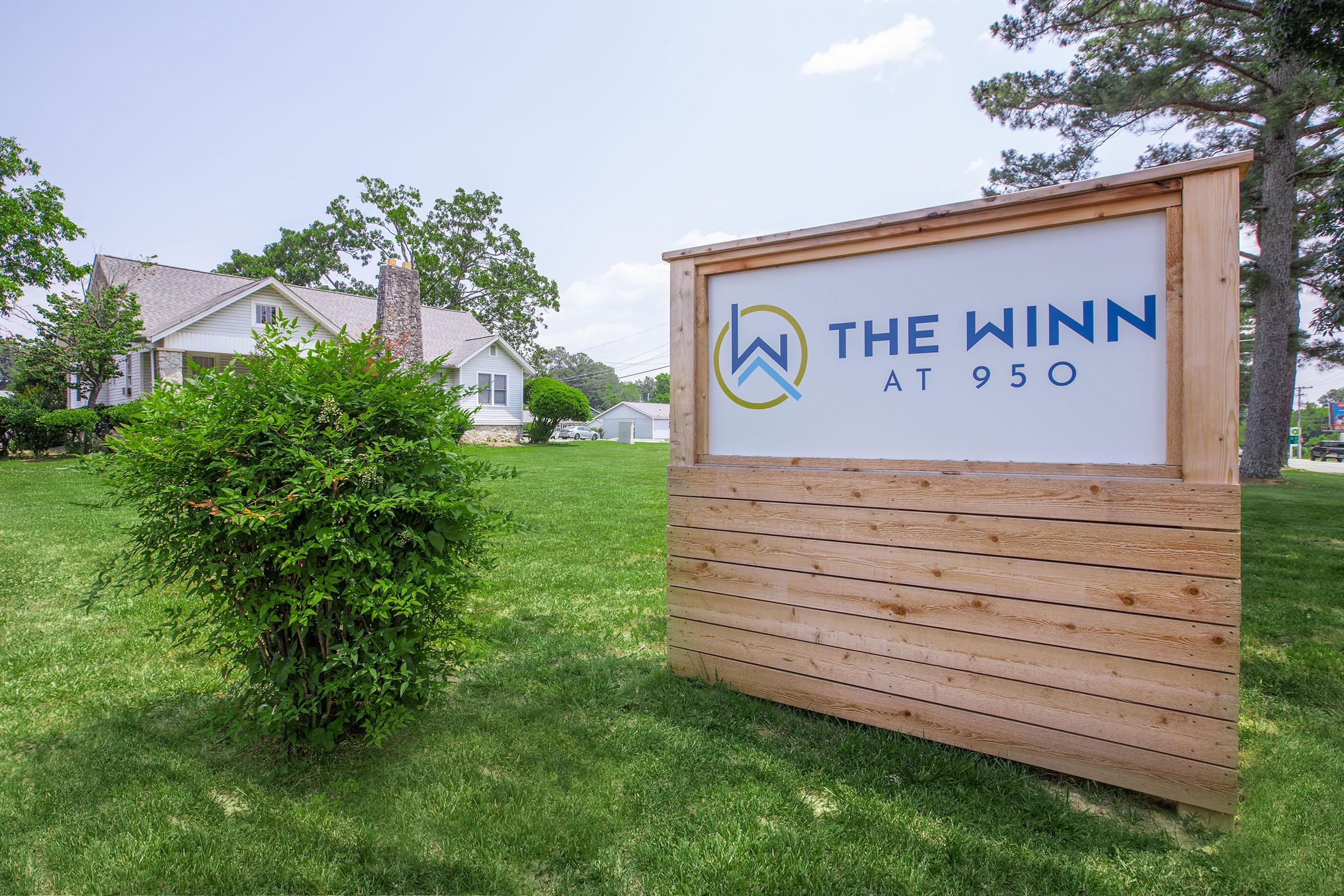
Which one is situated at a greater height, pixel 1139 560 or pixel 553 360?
pixel 553 360

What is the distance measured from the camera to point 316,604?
8.02 ft

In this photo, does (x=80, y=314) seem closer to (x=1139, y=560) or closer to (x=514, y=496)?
(x=514, y=496)

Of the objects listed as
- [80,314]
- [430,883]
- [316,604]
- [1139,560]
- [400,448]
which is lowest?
[430,883]

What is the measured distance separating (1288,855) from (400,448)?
344 centimetres

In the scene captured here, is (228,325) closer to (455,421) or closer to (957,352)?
(455,421)

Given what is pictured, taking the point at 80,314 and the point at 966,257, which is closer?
the point at 966,257

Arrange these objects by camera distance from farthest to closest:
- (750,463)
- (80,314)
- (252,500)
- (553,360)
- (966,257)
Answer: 1. (553,360)
2. (80,314)
3. (750,463)
4. (966,257)
5. (252,500)

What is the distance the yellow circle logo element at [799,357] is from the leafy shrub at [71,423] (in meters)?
20.5

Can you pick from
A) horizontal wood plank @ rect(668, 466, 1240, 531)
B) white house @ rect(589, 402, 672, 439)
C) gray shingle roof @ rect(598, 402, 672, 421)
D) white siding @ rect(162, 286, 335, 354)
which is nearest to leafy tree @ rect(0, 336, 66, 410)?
white siding @ rect(162, 286, 335, 354)

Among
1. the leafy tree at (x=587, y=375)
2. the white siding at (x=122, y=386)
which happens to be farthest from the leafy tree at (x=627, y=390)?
the white siding at (x=122, y=386)

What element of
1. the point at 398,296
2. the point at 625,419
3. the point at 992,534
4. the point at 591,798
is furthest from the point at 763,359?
the point at 625,419

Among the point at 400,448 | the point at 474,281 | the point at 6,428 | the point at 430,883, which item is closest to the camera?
the point at 430,883

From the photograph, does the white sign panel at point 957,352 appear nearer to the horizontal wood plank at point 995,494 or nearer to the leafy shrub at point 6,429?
the horizontal wood plank at point 995,494

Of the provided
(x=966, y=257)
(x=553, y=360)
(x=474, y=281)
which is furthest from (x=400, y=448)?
(x=553, y=360)
